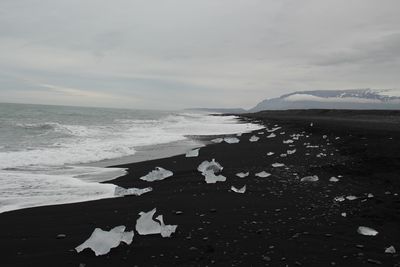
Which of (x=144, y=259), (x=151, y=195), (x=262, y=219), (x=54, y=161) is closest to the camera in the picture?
(x=144, y=259)

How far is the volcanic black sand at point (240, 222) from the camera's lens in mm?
4414

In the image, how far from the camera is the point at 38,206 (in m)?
6.76

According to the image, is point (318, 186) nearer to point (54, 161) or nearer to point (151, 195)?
→ point (151, 195)

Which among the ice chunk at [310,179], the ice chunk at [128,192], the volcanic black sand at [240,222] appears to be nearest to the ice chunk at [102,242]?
the volcanic black sand at [240,222]

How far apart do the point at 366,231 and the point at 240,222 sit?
1.84 meters

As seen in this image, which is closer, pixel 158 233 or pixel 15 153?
pixel 158 233

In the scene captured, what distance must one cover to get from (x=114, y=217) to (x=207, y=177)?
318 cm

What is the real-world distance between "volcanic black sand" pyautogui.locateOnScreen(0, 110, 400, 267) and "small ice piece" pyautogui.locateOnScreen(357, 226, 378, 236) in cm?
11

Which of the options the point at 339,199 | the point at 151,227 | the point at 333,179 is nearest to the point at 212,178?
the point at 333,179

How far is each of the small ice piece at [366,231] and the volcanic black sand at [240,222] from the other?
0.11m

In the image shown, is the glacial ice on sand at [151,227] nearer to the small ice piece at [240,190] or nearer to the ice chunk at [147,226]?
the ice chunk at [147,226]

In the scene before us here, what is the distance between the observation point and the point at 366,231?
5090 millimetres

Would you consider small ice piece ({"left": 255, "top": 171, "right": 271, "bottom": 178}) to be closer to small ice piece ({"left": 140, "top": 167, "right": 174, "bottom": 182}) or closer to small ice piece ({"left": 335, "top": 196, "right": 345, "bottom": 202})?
small ice piece ({"left": 140, "top": 167, "right": 174, "bottom": 182})

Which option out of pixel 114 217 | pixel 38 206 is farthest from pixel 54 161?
pixel 114 217
